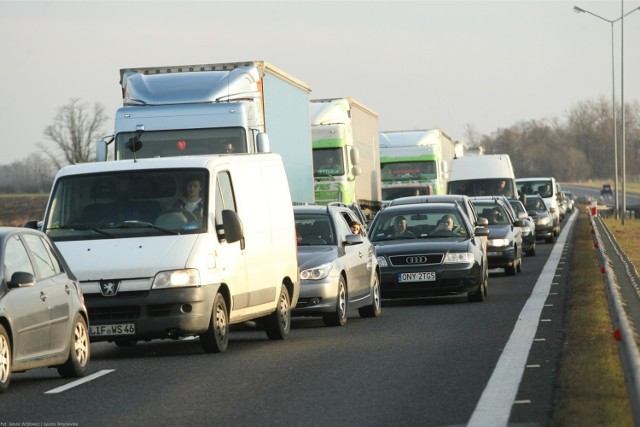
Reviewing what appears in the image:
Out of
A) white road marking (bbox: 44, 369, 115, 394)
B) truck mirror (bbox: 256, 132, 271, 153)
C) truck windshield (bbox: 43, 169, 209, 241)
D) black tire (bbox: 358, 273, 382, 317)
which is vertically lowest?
black tire (bbox: 358, 273, 382, 317)

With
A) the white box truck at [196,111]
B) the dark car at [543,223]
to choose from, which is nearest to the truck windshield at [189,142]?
the white box truck at [196,111]

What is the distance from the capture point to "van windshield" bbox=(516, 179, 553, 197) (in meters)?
55.9

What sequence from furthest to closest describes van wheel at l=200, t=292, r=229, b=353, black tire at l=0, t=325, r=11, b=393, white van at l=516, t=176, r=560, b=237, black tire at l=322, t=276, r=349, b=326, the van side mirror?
white van at l=516, t=176, r=560, b=237 < black tire at l=322, t=276, r=349, b=326 < the van side mirror < van wheel at l=200, t=292, r=229, b=353 < black tire at l=0, t=325, r=11, b=393

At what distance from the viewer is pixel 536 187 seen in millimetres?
56531

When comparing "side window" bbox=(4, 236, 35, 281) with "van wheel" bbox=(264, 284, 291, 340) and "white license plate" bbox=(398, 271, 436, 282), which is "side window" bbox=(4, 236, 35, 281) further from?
"white license plate" bbox=(398, 271, 436, 282)

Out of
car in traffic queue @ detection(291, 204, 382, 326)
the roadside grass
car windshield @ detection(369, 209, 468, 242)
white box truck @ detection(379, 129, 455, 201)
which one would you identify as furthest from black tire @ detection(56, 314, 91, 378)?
white box truck @ detection(379, 129, 455, 201)

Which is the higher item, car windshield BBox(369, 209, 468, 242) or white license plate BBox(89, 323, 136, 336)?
car windshield BBox(369, 209, 468, 242)

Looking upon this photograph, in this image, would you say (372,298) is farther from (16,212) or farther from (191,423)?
(16,212)

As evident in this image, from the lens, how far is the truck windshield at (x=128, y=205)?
14.2m

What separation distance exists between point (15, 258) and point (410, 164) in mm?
37776

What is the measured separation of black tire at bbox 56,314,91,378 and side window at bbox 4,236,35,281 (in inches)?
30.6

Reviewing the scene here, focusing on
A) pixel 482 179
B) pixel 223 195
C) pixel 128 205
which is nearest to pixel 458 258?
pixel 223 195

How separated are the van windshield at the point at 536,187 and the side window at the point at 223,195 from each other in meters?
41.7

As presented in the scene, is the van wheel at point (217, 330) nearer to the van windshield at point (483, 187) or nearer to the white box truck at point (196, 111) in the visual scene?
the white box truck at point (196, 111)
